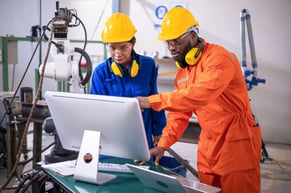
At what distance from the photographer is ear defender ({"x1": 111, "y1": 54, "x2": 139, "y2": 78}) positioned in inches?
75.1

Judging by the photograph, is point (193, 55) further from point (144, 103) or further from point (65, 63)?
point (65, 63)

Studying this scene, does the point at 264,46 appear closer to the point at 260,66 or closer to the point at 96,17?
the point at 260,66

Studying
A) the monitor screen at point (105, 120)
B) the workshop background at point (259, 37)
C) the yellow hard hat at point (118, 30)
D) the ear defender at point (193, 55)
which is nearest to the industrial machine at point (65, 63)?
the yellow hard hat at point (118, 30)

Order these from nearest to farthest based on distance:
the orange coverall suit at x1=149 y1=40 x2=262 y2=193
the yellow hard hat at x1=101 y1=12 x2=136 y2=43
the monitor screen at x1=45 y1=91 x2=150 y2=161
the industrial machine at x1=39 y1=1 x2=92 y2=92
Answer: the monitor screen at x1=45 y1=91 x2=150 y2=161, the orange coverall suit at x1=149 y1=40 x2=262 y2=193, the yellow hard hat at x1=101 y1=12 x2=136 y2=43, the industrial machine at x1=39 y1=1 x2=92 y2=92

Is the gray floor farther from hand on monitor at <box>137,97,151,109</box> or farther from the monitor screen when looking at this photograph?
hand on monitor at <box>137,97,151,109</box>

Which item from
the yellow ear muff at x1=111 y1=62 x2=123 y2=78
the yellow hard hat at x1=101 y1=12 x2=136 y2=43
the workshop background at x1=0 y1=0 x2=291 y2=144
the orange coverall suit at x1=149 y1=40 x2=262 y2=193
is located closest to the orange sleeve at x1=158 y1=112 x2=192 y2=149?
the orange coverall suit at x1=149 y1=40 x2=262 y2=193

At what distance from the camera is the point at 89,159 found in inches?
55.0

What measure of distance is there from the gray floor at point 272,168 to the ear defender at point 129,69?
66.8 inches

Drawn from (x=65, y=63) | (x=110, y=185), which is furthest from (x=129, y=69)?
(x=110, y=185)

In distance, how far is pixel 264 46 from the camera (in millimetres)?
4918

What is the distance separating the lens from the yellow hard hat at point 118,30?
1856 millimetres

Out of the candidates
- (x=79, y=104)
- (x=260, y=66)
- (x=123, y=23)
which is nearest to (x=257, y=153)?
(x=79, y=104)

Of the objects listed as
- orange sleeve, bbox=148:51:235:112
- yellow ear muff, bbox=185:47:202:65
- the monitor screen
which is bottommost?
the monitor screen

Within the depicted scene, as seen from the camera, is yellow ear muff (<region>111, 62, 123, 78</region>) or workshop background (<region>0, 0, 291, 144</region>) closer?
yellow ear muff (<region>111, 62, 123, 78</region>)
